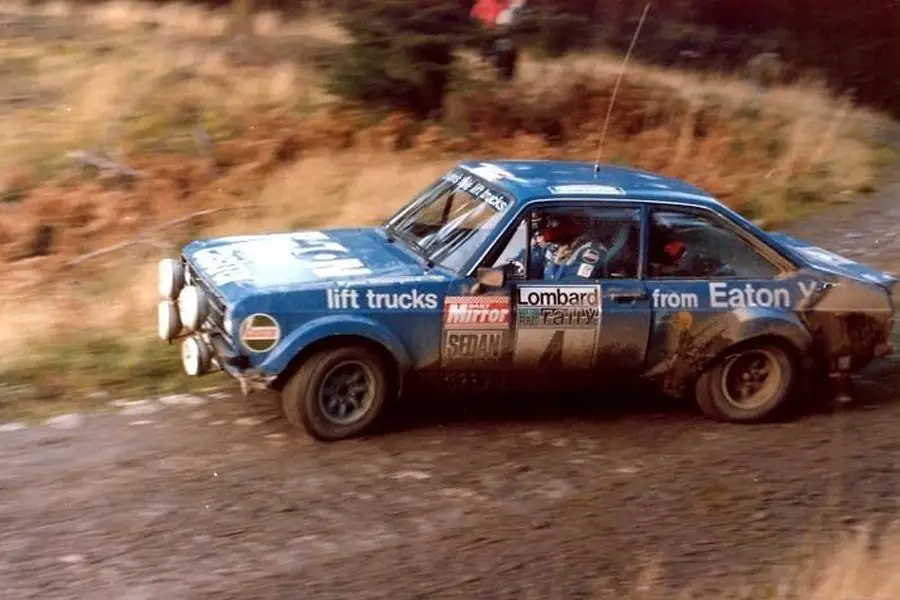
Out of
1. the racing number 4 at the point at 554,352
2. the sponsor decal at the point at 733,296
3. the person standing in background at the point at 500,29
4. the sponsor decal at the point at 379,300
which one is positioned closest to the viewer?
the sponsor decal at the point at 379,300

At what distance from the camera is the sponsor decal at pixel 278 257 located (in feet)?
23.6

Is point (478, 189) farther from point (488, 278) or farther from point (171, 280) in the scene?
point (171, 280)

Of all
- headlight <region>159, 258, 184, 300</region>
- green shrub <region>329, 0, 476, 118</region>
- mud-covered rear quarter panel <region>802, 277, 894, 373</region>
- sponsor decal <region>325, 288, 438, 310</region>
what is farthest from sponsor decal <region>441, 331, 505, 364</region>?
green shrub <region>329, 0, 476, 118</region>

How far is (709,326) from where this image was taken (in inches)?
298

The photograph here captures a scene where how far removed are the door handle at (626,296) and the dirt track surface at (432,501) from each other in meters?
0.86

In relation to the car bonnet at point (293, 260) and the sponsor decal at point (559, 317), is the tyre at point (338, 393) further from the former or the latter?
the sponsor decal at point (559, 317)

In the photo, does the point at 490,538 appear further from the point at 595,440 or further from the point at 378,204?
the point at 378,204

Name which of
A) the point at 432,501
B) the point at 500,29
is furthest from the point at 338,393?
the point at 500,29

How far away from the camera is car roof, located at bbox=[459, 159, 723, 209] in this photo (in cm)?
752

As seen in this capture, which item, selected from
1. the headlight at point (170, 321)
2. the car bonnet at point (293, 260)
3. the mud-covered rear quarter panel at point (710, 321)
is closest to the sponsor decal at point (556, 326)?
the mud-covered rear quarter panel at point (710, 321)

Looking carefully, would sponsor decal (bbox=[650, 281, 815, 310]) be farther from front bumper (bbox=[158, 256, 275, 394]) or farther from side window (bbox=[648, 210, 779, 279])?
front bumper (bbox=[158, 256, 275, 394])

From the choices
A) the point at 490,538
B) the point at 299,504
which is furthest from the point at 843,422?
the point at 299,504

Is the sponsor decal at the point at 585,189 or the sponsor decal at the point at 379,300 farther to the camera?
the sponsor decal at the point at 585,189

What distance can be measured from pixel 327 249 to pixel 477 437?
1504 millimetres
